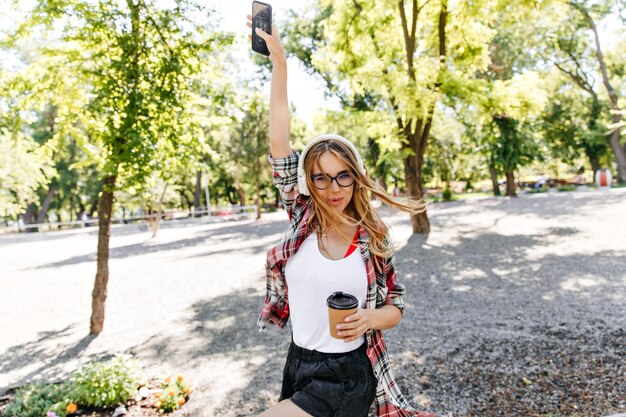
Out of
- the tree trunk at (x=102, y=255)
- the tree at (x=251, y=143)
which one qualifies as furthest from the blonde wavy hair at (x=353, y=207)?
the tree at (x=251, y=143)

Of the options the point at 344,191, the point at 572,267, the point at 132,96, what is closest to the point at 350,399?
the point at 344,191

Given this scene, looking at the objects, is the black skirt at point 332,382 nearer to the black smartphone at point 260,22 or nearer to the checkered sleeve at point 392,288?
the checkered sleeve at point 392,288

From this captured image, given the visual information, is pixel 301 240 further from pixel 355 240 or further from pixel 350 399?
pixel 350 399

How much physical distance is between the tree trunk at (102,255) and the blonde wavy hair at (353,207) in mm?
4554

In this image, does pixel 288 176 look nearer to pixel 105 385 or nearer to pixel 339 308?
pixel 339 308

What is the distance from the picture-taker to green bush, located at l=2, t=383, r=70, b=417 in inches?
140

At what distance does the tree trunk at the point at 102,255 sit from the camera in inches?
230

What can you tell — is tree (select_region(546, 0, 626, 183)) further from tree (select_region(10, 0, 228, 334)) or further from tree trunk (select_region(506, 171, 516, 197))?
tree (select_region(10, 0, 228, 334))

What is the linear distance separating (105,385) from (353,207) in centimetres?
322

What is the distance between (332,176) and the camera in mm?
1853

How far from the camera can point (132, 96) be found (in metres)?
4.84

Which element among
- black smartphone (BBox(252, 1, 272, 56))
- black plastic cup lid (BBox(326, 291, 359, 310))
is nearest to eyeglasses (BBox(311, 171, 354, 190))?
black plastic cup lid (BBox(326, 291, 359, 310))

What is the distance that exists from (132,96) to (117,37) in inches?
28.7

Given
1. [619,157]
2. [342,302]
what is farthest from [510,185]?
[342,302]
